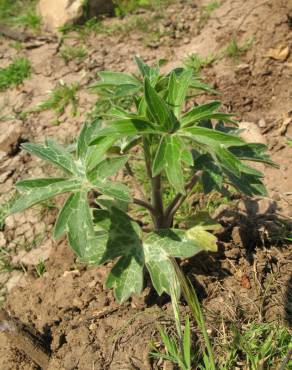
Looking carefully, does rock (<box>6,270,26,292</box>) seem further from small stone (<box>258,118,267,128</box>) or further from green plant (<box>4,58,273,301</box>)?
small stone (<box>258,118,267,128</box>)

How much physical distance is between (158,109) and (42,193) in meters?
0.58

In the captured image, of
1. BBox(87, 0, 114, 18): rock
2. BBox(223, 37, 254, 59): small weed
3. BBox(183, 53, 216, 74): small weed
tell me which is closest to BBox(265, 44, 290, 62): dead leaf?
BBox(223, 37, 254, 59): small weed

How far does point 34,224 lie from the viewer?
2906 millimetres

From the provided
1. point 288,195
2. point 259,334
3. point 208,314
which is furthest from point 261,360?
point 288,195

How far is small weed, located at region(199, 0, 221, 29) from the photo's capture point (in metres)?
4.10

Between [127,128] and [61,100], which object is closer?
[127,128]

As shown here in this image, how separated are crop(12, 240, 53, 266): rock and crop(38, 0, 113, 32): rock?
2650mm

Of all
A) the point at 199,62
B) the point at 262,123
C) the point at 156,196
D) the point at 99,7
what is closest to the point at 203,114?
the point at 156,196

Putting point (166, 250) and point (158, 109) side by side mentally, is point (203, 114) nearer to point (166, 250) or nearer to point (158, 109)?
point (158, 109)

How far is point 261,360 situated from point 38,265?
137 centimetres

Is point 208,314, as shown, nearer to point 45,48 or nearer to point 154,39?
point 154,39

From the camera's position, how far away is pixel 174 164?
65.6 inches

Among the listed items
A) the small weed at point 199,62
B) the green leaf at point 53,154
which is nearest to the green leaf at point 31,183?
the green leaf at point 53,154

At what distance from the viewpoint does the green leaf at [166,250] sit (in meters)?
1.90
